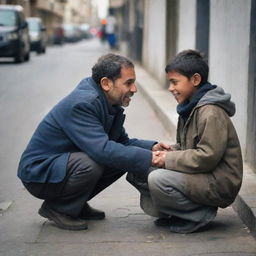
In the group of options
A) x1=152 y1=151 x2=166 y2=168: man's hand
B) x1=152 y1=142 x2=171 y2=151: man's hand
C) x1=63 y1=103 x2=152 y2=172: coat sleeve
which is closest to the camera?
x1=63 y1=103 x2=152 y2=172: coat sleeve

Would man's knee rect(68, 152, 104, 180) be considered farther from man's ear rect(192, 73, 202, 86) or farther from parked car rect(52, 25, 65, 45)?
parked car rect(52, 25, 65, 45)

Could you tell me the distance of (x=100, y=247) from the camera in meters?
4.81

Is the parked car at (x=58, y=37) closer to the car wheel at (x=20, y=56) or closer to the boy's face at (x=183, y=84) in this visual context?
the car wheel at (x=20, y=56)

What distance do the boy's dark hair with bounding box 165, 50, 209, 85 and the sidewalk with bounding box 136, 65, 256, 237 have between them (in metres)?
1.07

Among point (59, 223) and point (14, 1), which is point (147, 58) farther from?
point (14, 1)

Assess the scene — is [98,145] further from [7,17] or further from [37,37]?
[37,37]

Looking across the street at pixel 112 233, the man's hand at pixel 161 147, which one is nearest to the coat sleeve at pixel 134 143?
the man's hand at pixel 161 147

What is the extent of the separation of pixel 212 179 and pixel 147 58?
16722 millimetres

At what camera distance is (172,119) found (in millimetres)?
10180

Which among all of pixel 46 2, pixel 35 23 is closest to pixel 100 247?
pixel 35 23

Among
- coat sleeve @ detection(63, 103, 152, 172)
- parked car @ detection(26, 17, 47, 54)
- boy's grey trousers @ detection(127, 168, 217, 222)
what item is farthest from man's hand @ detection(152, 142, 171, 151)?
parked car @ detection(26, 17, 47, 54)

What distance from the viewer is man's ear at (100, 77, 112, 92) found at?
5059 mm

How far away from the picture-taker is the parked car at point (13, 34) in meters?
25.2

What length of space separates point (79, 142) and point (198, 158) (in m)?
0.82
